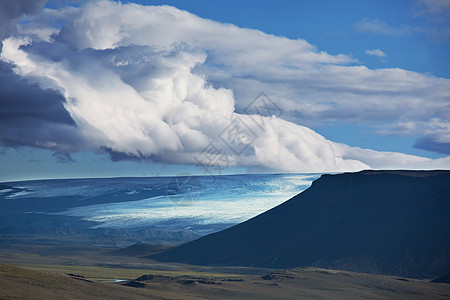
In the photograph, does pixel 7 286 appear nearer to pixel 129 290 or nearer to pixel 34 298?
pixel 34 298

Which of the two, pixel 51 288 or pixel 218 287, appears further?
pixel 218 287

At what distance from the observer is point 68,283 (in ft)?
376

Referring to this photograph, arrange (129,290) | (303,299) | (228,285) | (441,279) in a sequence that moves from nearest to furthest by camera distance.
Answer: (129,290)
(303,299)
(228,285)
(441,279)

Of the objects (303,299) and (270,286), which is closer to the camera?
(303,299)

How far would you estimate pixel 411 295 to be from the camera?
147m

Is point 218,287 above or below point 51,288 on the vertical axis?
below

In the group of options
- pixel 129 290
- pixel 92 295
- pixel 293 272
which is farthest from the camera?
pixel 293 272

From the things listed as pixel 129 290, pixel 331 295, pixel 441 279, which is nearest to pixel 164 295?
pixel 129 290

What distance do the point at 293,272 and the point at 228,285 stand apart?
29.0m

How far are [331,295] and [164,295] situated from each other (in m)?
36.1

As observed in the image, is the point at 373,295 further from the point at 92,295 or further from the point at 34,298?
the point at 34,298

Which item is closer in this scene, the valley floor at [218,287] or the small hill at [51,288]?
the small hill at [51,288]

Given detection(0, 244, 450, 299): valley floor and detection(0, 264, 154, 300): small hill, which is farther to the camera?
detection(0, 244, 450, 299): valley floor

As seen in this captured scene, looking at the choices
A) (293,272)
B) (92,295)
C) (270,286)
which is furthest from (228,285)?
(92,295)
